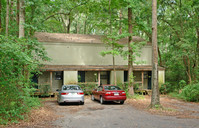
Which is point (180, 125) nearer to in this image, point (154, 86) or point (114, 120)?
point (114, 120)

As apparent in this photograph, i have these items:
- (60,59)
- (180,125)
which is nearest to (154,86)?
(180,125)

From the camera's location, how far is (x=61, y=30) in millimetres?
36250

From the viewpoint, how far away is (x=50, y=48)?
2167cm

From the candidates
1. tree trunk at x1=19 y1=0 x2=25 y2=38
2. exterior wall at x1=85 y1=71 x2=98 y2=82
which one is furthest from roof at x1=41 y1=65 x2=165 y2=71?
tree trunk at x1=19 y1=0 x2=25 y2=38

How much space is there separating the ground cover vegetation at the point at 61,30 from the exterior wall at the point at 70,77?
360cm

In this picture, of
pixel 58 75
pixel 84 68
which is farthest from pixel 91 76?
pixel 58 75

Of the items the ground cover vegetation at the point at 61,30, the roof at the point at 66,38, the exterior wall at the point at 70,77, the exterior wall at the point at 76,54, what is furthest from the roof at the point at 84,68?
the roof at the point at 66,38

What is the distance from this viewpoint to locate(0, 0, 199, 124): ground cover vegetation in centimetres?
827

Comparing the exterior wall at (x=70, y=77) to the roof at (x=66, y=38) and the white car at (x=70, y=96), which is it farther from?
the white car at (x=70, y=96)

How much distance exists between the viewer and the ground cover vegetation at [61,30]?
27.1 ft

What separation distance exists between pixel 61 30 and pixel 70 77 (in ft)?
58.0

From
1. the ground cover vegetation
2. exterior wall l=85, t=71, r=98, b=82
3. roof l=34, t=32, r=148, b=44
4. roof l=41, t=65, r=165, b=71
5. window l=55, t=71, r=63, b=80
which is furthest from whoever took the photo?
exterior wall l=85, t=71, r=98, b=82

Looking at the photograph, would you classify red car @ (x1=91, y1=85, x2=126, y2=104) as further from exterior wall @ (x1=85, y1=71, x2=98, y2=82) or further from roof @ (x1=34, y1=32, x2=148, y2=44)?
exterior wall @ (x1=85, y1=71, x2=98, y2=82)

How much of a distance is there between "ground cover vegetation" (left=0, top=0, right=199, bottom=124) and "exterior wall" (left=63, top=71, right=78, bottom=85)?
11.8 ft
